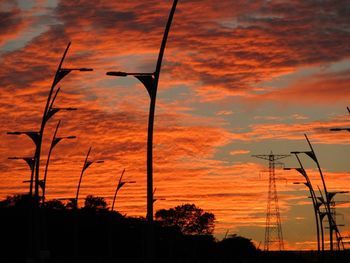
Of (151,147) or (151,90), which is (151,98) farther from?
(151,147)

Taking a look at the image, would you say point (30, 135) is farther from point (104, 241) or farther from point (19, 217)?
point (104, 241)

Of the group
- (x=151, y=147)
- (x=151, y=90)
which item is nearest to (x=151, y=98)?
(x=151, y=90)

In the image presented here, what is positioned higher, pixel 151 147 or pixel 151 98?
pixel 151 98

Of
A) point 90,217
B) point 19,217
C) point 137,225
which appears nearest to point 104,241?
point 90,217

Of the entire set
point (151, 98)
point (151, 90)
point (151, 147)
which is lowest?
point (151, 147)

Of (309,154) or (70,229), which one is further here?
(70,229)

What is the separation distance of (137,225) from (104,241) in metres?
17.2

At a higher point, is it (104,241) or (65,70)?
(104,241)

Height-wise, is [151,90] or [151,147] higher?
[151,90]

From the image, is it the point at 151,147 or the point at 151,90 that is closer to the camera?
the point at 151,147

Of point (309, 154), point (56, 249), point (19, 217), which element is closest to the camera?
point (309, 154)

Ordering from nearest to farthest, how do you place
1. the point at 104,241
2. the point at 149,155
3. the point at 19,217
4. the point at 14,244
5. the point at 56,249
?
the point at 149,155, the point at 14,244, the point at 19,217, the point at 56,249, the point at 104,241

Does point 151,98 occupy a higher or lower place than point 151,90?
lower

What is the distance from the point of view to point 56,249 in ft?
506
